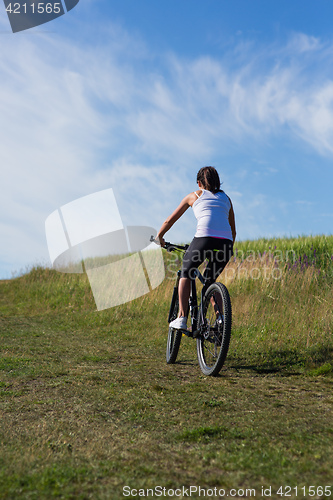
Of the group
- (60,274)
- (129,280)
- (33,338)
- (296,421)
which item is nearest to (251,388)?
(296,421)

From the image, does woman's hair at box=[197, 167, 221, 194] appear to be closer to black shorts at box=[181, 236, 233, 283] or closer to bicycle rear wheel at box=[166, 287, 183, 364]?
black shorts at box=[181, 236, 233, 283]

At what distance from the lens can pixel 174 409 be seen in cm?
400

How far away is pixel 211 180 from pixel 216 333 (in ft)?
6.34

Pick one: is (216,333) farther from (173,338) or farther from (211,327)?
(173,338)

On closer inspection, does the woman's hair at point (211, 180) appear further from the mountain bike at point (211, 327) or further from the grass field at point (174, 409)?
the grass field at point (174, 409)

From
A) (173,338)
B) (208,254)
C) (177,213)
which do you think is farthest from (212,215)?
(173,338)

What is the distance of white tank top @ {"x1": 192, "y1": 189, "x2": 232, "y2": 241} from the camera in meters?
5.16

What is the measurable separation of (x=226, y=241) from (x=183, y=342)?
3.11 metres

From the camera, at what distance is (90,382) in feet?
16.8

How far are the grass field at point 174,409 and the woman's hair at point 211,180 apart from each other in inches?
94.3

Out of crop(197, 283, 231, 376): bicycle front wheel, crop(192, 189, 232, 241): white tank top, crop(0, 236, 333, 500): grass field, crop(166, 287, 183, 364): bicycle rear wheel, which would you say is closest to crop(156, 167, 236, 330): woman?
crop(192, 189, 232, 241): white tank top

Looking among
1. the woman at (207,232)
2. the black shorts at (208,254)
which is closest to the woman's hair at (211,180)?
the woman at (207,232)

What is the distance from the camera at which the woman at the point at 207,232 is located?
517 centimetres

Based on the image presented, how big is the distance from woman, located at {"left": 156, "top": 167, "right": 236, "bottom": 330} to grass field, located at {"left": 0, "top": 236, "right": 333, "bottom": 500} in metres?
1.26
